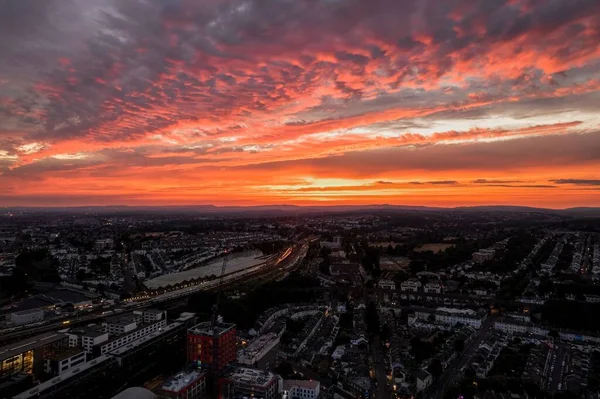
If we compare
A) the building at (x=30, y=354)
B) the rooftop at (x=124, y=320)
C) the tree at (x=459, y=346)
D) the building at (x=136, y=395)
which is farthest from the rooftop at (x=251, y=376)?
the tree at (x=459, y=346)

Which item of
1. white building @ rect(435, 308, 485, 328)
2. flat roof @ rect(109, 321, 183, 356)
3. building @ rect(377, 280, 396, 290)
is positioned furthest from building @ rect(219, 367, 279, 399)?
building @ rect(377, 280, 396, 290)

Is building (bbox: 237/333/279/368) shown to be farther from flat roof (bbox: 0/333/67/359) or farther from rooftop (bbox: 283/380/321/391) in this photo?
flat roof (bbox: 0/333/67/359)

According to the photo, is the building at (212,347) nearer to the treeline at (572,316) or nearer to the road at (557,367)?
the road at (557,367)

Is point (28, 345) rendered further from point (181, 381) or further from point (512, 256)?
point (512, 256)

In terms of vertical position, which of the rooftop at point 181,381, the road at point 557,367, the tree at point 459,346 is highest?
the rooftop at point 181,381

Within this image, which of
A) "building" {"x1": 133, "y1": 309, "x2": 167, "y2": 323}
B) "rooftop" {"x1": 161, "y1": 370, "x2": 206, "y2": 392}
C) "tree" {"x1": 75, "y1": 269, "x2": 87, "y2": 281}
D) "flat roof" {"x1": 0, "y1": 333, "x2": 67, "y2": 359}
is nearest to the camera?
"rooftop" {"x1": 161, "y1": 370, "x2": 206, "y2": 392}

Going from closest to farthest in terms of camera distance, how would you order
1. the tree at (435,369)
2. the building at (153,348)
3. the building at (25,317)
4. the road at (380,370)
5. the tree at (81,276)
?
the road at (380,370) → the tree at (435,369) → the building at (153,348) → the building at (25,317) → the tree at (81,276)
